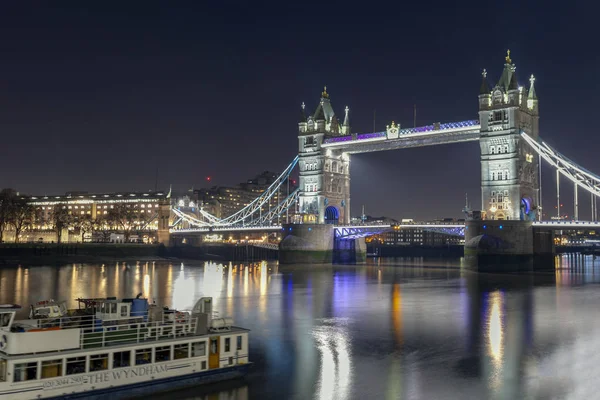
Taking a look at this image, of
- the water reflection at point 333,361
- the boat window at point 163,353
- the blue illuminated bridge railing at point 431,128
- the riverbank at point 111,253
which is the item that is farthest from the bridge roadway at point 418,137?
the boat window at point 163,353

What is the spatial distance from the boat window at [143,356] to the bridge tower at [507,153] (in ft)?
185

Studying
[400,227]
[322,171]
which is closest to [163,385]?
[400,227]

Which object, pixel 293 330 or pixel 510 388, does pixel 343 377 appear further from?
pixel 293 330

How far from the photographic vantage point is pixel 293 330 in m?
29.1

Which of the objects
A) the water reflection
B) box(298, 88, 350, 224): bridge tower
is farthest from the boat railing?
box(298, 88, 350, 224): bridge tower

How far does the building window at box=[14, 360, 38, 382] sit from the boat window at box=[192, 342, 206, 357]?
451cm

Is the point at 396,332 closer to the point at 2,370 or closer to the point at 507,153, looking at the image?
the point at 2,370

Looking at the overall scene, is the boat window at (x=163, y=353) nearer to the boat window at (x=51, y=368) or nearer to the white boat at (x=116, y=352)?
the white boat at (x=116, y=352)

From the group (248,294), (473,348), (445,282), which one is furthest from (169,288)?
(473,348)

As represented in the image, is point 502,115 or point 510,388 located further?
point 502,115

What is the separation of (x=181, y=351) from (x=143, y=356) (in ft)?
3.90

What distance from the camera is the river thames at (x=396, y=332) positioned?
754 inches

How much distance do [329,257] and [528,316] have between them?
50.8 metres

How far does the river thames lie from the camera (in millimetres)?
19141
